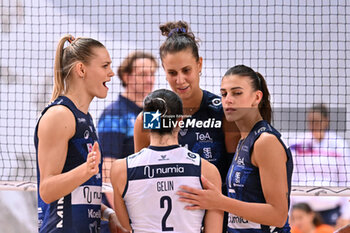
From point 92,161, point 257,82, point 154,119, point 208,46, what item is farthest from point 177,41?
point 208,46

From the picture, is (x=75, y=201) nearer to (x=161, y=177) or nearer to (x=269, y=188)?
(x=161, y=177)

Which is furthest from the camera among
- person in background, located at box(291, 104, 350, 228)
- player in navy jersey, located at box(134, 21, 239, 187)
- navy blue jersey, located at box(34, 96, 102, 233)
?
person in background, located at box(291, 104, 350, 228)

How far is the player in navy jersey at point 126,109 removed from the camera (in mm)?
4840

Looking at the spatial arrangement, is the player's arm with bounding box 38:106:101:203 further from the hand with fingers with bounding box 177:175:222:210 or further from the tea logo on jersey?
the hand with fingers with bounding box 177:175:222:210

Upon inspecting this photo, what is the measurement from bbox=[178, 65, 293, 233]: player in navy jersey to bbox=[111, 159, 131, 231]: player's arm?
0.30m

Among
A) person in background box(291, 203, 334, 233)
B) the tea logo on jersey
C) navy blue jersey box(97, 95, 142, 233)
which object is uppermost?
the tea logo on jersey

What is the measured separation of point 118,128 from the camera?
4.93 m

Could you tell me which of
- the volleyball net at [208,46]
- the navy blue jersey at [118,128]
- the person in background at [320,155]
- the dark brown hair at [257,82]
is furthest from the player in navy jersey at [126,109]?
the dark brown hair at [257,82]

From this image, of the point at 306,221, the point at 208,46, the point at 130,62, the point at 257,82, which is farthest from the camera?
the point at 208,46

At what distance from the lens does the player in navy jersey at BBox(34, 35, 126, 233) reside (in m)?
2.33

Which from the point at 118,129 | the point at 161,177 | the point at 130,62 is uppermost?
the point at 130,62

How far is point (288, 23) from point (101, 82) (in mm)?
4004

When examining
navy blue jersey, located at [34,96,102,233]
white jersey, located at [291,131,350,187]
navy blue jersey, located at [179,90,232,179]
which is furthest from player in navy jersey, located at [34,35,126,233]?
white jersey, located at [291,131,350,187]

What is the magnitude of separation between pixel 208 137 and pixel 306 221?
76.2 inches
